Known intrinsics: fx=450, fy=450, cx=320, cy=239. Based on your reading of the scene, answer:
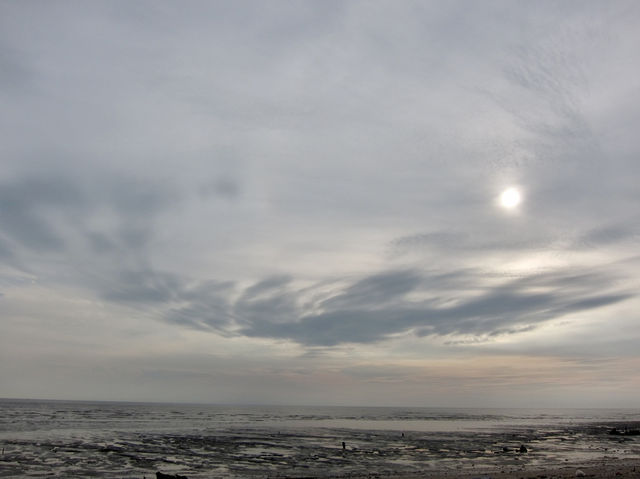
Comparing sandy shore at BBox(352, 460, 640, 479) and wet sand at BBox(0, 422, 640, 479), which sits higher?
sandy shore at BBox(352, 460, 640, 479)

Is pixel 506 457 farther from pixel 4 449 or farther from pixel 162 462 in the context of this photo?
pixel 4 449

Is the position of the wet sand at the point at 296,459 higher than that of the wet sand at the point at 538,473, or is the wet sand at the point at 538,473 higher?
the wet sand at the point at 538,473

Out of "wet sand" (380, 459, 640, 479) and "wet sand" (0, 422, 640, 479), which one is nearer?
Result: "wet sand" (380, 459, 640, 479)

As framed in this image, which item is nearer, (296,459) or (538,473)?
(538,473)

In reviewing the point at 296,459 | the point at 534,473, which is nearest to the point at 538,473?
the point at 534,473

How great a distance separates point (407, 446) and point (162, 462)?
31.7 metres

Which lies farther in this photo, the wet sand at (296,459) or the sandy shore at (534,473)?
the wet sand at (296,459)

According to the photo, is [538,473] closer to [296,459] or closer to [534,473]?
[534,473]

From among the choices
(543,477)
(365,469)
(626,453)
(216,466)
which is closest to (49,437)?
(216,466)

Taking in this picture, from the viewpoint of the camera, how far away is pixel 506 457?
4709 cm

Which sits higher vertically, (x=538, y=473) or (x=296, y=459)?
(x=538, y=473)

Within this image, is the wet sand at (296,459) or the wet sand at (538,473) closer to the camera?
the wet sand at (538,473)

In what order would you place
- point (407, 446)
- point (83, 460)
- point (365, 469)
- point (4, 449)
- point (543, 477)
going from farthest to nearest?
point (407, 446) → point (4, 449) → point (83, 460) → point (365, 469) → point (543, 477)

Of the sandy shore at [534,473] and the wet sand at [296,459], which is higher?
the sandy shore at [534,473]
